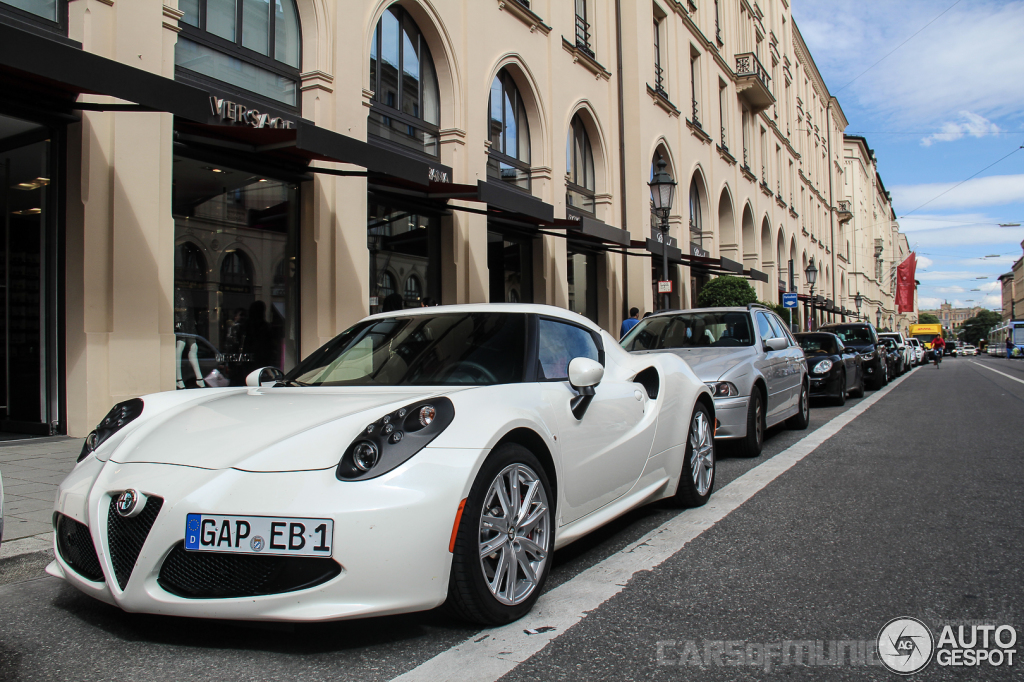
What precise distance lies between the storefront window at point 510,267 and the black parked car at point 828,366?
5744 millimetres

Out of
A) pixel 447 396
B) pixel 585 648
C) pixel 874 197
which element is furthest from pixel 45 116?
pixel 874 197

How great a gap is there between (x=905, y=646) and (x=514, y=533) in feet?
4.88

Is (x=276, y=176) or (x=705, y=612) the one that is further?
(x=276, y=176)

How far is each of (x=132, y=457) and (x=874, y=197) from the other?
346 feet

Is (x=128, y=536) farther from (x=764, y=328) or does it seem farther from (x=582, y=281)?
(x=582, y=281)

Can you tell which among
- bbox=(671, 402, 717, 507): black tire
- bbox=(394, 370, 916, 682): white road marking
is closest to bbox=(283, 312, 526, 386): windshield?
bbox=(394, 370, 916, 682): white road marking

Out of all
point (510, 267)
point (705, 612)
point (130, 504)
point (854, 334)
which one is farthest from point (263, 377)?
point (854, 334)

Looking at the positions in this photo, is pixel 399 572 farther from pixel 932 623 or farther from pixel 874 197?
pixel 874 197

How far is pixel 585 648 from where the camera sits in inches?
108

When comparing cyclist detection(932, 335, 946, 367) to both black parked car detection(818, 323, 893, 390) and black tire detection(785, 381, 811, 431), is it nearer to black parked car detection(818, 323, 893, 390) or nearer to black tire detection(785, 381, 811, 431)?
black parked car detection(818, 323, 893, 390)

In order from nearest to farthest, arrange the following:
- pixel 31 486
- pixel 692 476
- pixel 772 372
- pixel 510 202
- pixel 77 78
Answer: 1. pixel 692 476
2. pixel 31 486
3. pixel 77 78
4. pixel 772 372
5. pixel 510 202

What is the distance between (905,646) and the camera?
9.30 ft

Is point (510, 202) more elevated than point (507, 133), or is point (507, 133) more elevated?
point (507, 133)

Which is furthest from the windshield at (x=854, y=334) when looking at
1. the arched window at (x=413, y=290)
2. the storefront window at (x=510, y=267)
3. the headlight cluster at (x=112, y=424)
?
the headlight cluster at (x=112, y=424)
